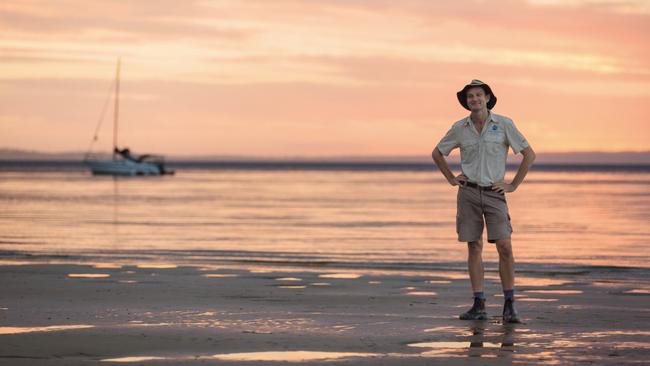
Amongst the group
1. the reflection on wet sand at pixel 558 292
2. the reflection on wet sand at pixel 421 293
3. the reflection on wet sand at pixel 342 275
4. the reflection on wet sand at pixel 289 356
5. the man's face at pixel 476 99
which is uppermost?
the man's face at pixel 476 99

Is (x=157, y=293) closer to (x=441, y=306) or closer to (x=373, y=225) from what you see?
(x=441, y=306)

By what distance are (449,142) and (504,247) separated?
41.4 inches

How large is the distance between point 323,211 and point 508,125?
82.7 ft

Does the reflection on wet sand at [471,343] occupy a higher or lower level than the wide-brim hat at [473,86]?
lower

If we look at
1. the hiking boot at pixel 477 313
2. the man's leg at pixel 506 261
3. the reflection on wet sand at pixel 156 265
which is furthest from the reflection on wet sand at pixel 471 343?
the reflection on wet sand at pixel 156 265

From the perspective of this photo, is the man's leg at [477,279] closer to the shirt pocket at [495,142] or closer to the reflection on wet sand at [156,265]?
the shirt pocket at [495,142]

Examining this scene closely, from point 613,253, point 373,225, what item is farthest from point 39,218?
point 613,253

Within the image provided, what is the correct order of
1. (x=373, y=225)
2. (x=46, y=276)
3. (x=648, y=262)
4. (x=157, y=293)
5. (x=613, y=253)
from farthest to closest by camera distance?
1. (x=373, y=225)
2. (x=613, y=253)
3. (x=648, y=262)
4. (x=46, y=276)
5. (x=157, y=293)

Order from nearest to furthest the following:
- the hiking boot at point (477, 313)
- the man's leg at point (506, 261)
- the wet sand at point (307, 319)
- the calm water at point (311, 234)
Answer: the wet sand at point (307, 319) → the hiking boot at point (477, 313) → the man's leg at point (506, 261) → the calm water at point (311, 234)

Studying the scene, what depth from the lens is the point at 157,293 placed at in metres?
A: 11.9

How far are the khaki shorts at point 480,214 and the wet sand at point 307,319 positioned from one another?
75 centimetres

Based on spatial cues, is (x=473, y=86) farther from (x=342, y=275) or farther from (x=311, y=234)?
(x=311, y=234)

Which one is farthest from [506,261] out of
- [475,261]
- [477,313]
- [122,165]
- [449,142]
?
[122,165]

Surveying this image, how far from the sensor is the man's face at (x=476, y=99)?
32.2 ft
